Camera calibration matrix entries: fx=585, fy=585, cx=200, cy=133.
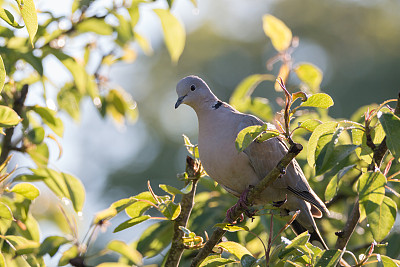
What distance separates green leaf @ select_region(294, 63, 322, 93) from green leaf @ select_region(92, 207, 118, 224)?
1.25m

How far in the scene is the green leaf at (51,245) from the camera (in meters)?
2.28

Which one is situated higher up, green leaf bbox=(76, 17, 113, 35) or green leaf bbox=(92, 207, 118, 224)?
green leaf bbox=(76, 17, 113, 35)

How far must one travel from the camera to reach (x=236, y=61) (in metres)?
14.9

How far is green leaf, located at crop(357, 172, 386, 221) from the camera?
69.3 inches

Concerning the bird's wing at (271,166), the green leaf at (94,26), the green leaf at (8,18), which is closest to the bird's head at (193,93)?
the bird's wing at (271,166)

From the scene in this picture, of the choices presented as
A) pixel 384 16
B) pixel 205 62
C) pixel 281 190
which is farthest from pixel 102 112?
pixel 384 16

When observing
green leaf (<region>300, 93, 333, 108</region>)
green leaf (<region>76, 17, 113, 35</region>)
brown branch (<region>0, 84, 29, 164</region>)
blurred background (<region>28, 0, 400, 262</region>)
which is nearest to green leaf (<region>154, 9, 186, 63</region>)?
green leaf (<region>76, 17, 113, 35</region>)

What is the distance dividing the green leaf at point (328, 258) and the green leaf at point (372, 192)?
15 cm

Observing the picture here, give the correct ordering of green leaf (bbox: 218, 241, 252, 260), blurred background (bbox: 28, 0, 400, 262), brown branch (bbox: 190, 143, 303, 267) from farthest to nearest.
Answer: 1. blurred background (bbox: 28, 0, 400, 262)
2. green leaf (bbox: 218, 241, 252, 260)
3. brown branch (bbox: 190, 143, 303, 267)

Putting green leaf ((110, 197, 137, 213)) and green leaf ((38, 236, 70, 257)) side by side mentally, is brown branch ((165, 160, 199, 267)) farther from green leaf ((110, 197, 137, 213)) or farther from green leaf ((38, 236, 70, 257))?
green leaf ((38, 236, 70, 257))

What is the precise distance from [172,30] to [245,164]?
0.69m

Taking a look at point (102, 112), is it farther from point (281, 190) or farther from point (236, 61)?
point (236, 61)

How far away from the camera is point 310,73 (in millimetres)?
2996

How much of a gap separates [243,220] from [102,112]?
3.47 ft
